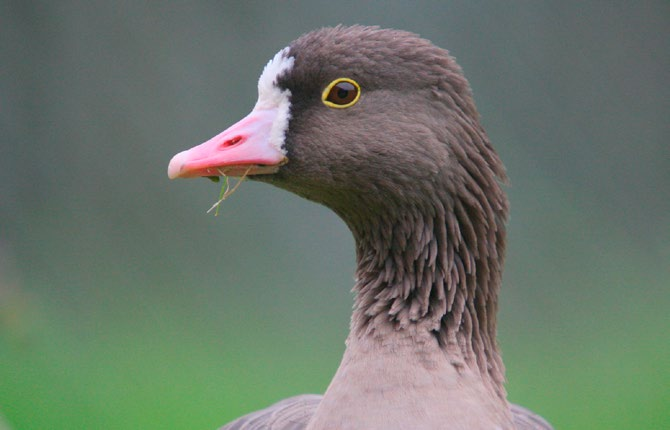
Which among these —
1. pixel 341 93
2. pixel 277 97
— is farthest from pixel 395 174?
pixel 277 97

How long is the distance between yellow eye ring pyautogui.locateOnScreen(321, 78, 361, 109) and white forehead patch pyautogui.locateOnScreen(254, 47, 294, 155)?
0.13m

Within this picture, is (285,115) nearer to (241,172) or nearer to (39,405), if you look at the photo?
(241,172)

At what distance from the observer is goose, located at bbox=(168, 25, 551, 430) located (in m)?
2.72

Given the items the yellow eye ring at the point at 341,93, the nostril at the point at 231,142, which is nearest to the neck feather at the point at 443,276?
the yellow eye ring at the point at 341,93

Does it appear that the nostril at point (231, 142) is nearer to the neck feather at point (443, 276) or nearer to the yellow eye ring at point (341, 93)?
the yellow eye ring at point (341, 93)

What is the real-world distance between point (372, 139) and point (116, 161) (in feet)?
17.7

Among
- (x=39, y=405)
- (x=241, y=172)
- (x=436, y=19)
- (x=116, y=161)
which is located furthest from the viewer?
(x=116, y=161)

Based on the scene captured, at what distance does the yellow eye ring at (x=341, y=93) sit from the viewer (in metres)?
2.77

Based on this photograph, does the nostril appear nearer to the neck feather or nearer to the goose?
the goose

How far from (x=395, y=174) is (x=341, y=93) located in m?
0.31

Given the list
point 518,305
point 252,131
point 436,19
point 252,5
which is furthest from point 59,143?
point 252,131

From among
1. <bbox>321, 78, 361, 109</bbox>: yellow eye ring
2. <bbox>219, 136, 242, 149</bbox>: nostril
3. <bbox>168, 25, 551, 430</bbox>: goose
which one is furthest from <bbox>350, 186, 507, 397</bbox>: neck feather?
<bbox>219, 136, 242, 149</bbox>: nostril

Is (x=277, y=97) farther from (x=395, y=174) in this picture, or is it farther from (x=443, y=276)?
(x=443, y=276)

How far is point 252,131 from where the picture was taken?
109 inches
